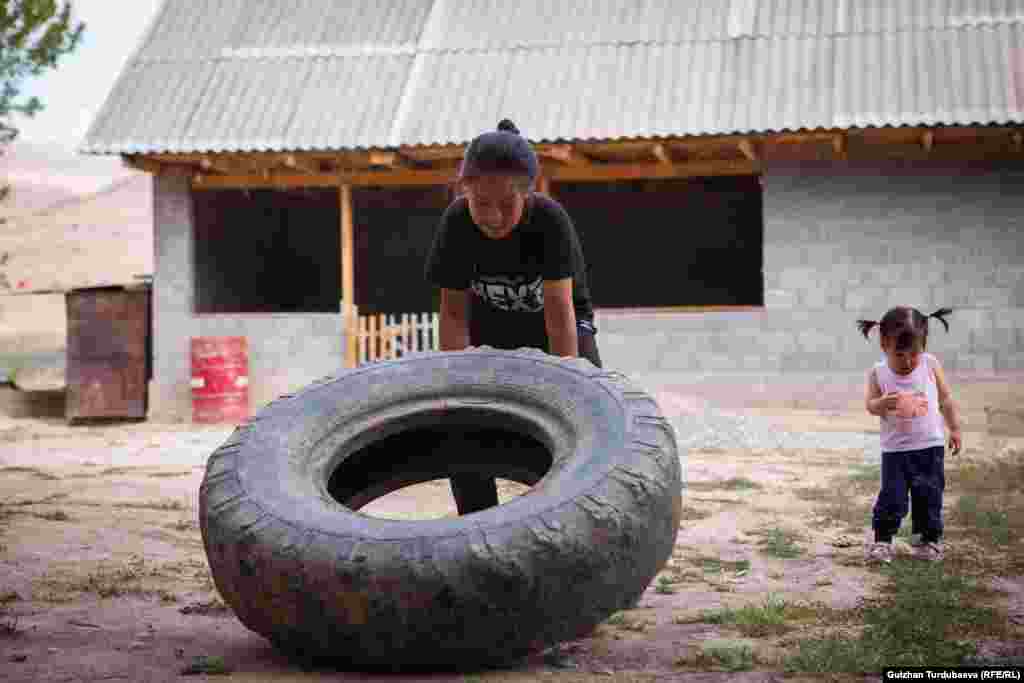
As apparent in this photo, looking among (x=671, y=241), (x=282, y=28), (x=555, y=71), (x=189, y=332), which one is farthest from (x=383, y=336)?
(x=671, y=241)

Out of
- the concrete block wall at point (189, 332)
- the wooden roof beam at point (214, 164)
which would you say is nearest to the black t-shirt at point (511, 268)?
the concrete block wall at point (189, 332)

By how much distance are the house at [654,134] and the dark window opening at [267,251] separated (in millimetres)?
107

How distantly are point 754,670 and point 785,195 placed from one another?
9.92 m

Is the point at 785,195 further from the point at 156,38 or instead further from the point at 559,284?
the point at 559,284

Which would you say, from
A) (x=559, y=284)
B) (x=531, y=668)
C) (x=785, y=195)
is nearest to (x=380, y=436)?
(x=559, y=284)

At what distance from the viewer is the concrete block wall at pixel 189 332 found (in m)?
13.7

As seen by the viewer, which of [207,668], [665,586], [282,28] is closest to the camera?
[207,668]

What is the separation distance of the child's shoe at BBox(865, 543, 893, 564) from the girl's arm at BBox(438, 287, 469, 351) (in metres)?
1.99

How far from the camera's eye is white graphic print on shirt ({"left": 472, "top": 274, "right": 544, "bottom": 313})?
4.34 metres

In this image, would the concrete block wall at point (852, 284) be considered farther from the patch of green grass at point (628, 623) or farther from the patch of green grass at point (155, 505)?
the patch of green grass at point (628, 623)

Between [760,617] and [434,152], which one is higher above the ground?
[434,152]

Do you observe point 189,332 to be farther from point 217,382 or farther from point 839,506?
point 839,506

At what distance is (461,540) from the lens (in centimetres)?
321

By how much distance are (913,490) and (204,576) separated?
2.92m
